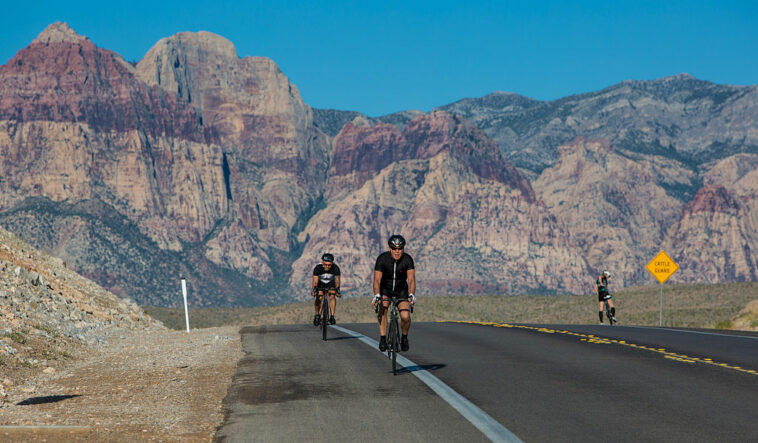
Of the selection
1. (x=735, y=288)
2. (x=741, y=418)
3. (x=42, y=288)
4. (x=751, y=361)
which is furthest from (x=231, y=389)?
(x=735, y=288)

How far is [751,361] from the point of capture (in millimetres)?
16062

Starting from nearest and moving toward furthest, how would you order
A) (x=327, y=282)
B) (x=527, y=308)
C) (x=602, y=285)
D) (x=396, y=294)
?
(x=396, y=294)
(x=327, y=282)
(x=602, y=285)
(x=527, y=308)

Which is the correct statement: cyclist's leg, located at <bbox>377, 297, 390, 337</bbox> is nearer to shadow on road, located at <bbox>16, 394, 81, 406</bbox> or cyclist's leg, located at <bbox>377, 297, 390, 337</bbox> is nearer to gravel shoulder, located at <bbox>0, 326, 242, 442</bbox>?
gravel shoulder, located at <bbox>0, 326, 242, 442</bbox>

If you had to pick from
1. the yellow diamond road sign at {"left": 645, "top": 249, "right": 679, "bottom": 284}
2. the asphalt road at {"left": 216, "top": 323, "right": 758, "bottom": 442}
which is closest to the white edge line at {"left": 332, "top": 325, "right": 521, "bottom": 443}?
the asphalt road at {"left": 216, "top": 323, "right": 758, "bottom": 442}

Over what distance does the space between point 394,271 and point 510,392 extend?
9.49 ft

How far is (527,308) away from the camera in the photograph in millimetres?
92812

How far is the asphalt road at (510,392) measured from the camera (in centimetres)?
946

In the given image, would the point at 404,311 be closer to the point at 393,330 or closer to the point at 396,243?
the point at 393,330

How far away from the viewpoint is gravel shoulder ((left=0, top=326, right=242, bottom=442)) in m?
9.50

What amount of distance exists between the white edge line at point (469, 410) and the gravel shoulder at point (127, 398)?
110 inches

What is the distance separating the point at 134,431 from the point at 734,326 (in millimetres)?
26868

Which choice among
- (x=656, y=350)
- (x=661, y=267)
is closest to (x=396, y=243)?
(x=656, y=350)

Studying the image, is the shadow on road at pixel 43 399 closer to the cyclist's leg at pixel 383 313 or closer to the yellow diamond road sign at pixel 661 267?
the cyclist's leg at pixel 383 313

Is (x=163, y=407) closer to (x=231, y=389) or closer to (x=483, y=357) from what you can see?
(x=231, y=389)
